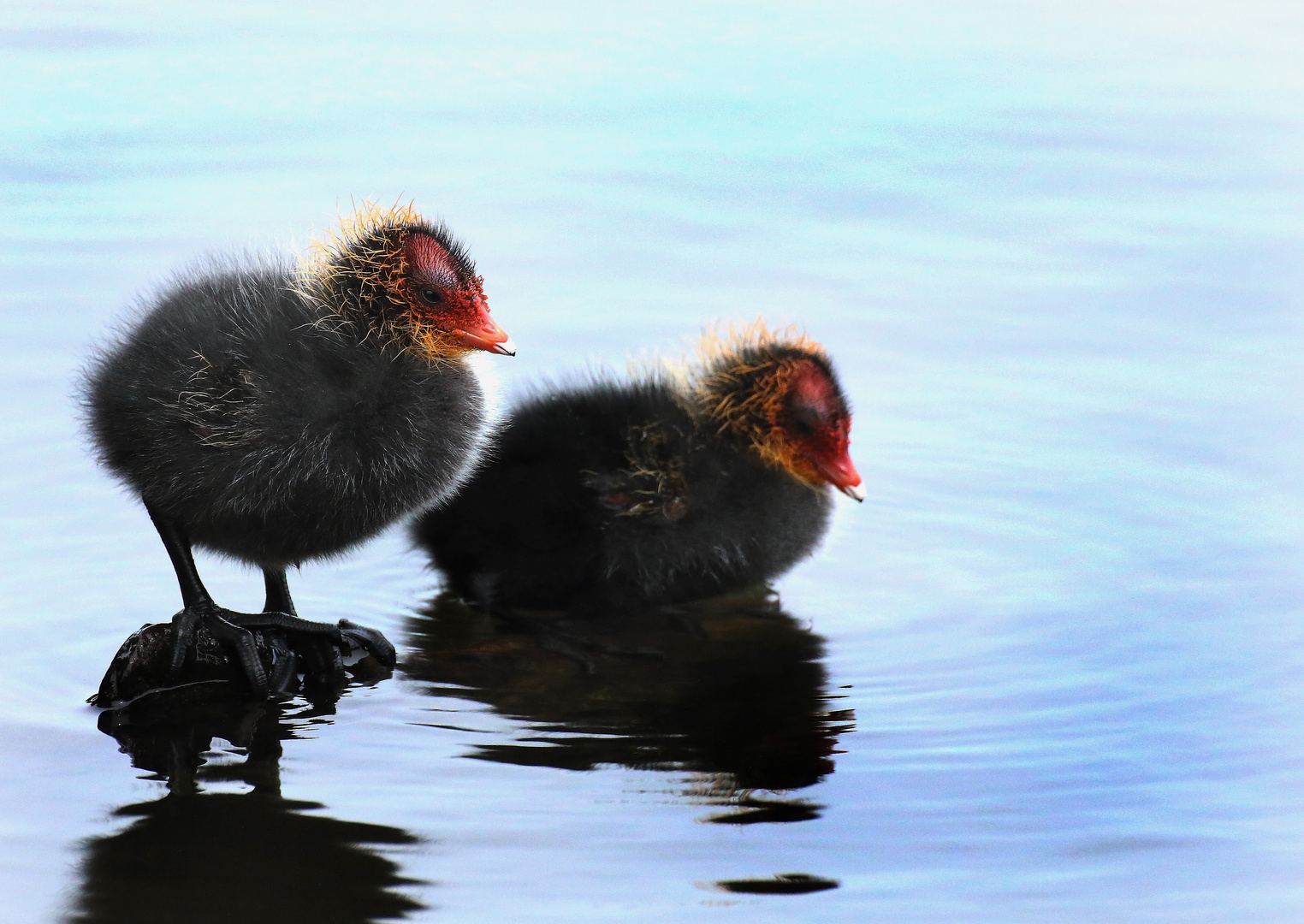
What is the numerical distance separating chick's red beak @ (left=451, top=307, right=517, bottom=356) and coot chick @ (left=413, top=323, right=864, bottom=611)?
0.78 meters

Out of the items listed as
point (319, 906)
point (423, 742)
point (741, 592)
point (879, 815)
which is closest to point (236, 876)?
point (319, 906)

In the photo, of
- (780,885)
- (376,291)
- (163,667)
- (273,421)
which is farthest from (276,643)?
(780,885)

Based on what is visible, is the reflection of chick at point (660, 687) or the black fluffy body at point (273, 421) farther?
the black fluffy body at point (273, 421)

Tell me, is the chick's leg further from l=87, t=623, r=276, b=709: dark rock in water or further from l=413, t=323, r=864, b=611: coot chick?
l=413, t=323, r=864, b=611: coot chick

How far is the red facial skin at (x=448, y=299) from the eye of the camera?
414 centimetres

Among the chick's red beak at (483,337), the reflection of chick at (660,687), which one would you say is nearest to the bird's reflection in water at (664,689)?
the reflection of chick at (660,687)

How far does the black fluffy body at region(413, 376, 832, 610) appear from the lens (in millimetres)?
4863

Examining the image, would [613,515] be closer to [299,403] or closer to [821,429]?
[821,429]

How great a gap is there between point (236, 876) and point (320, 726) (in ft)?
2.47

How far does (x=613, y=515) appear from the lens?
15.9 ft

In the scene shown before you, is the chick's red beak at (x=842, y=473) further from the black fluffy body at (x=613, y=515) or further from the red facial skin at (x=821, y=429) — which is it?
the black fluffy body at (x=613, y=515)

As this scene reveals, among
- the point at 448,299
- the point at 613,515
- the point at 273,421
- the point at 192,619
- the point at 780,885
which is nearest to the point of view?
the point at 780,885

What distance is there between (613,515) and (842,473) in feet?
2.18

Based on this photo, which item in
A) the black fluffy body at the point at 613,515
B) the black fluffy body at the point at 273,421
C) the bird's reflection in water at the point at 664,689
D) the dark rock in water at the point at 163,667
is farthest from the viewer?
the black fluffy body at the point at 613,515
